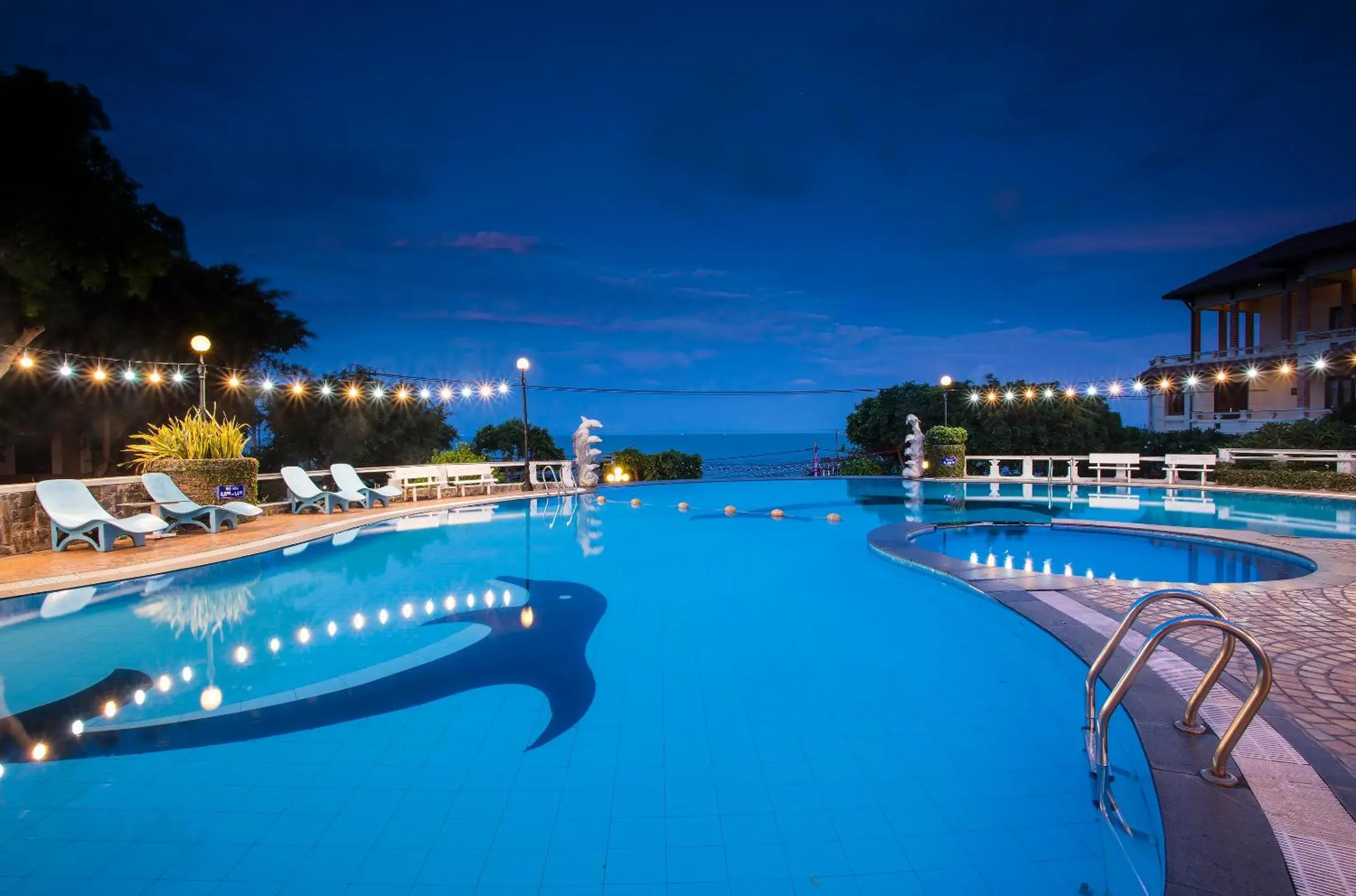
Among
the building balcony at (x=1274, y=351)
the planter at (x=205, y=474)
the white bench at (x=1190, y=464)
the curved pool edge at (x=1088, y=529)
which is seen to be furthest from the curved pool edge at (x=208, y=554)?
the building balcony at (x=1274, y=351)

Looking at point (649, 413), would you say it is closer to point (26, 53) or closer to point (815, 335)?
point (815, 335)

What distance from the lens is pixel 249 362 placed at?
1900 centimetres

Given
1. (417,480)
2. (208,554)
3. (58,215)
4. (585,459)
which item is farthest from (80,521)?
(585,459)

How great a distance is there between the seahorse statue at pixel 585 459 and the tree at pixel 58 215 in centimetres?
1005

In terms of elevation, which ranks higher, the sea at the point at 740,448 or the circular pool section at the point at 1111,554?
the sea at the point at 740,448

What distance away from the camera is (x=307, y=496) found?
1302 centimetres

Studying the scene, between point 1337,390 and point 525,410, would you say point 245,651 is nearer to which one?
point 525,410

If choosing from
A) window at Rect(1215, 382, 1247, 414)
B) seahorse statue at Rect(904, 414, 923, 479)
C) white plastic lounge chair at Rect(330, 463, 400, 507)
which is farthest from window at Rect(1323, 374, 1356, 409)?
white plastic lounge chair at Rect(330, 463, 400, 507)

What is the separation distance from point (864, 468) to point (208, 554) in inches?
729

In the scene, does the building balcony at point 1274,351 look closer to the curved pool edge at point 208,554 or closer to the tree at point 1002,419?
the tree at point 1002,419

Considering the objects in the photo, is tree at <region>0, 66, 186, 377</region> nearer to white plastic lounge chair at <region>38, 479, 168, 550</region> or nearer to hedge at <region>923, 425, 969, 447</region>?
white plastic lounge chair at <region>38, 479, 168, 550</region>

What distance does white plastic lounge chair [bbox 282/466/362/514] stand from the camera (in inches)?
512

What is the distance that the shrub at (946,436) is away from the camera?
19.9 m

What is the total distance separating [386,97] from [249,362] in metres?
10.9
